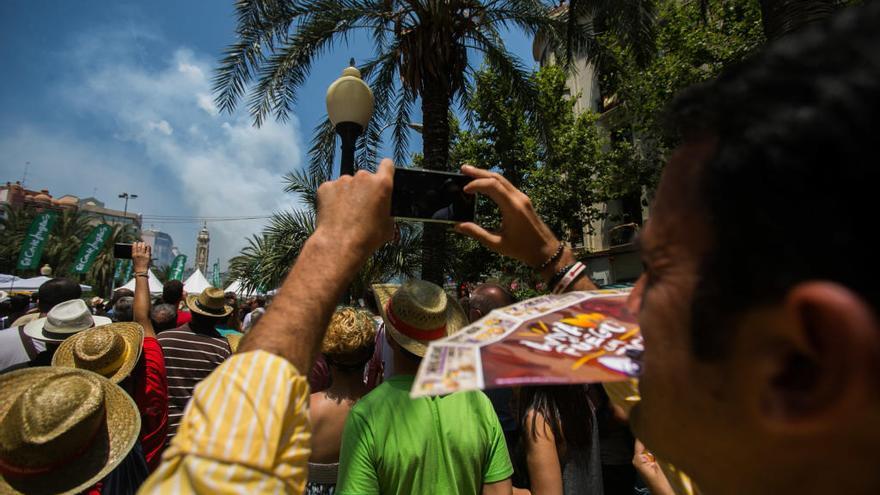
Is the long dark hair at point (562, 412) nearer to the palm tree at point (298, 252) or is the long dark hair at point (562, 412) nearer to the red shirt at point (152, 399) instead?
the red shirt at point (152, 399)

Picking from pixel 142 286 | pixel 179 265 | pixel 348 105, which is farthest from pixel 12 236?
A: pixel 348 105

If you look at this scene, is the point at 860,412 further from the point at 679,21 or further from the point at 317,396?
the point at 679,21

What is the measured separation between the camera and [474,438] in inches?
79.3

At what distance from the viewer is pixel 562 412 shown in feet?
7.74

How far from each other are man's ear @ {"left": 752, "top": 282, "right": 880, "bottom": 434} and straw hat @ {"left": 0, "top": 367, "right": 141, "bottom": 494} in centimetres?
245

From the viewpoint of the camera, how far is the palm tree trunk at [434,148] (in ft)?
23.4

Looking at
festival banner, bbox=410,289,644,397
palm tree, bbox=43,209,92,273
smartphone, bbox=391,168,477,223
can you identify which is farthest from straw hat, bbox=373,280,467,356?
palm tree, bbox=43,209,92,273

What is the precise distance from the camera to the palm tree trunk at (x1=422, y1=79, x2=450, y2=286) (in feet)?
23.4

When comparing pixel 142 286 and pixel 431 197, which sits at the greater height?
pixel 431 197

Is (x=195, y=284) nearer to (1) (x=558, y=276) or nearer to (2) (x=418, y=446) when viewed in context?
(2) (x=418, y=446)

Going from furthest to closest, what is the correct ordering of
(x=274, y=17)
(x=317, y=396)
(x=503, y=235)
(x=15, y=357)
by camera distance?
(x=274, y=17), (x=15, y=357), (x=317, y=396), (x=503, y=235)

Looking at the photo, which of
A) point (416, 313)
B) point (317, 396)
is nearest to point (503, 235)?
point (416, 313)

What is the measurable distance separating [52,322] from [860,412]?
17.5 feet

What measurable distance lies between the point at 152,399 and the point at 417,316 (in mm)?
2316
